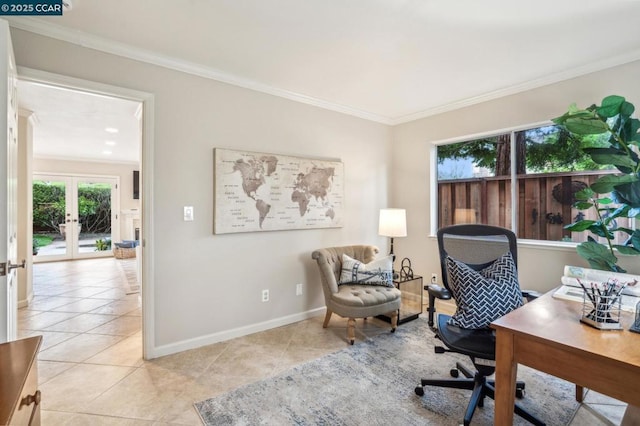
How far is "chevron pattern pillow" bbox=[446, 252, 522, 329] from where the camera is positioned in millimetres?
1760

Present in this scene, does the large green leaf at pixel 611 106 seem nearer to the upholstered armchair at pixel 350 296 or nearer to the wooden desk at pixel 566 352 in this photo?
the wooden desk at pixel 566 352

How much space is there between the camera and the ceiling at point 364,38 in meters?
1.88

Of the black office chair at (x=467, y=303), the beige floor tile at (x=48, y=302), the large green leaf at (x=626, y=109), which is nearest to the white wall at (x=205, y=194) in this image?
the black office chair at (x=467, y=303)

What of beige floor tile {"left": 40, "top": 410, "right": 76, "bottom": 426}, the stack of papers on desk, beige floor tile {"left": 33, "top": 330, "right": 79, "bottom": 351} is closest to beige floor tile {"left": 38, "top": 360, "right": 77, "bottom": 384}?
beige floor tile {"left": 33, "top": 330, "right": 79, "bottom": 351}

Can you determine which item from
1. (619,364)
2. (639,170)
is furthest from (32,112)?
(639,170)

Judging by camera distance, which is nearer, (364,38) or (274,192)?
(364,38)

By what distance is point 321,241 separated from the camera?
11.5ft

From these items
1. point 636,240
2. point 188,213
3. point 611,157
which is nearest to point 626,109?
point 611,157

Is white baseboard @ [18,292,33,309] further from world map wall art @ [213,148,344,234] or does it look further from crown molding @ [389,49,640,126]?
crown molding @ [389,49,640,126]

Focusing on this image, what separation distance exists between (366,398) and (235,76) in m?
2.86

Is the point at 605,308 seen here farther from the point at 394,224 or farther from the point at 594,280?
the point at 394,224

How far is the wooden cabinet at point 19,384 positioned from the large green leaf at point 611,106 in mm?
3305

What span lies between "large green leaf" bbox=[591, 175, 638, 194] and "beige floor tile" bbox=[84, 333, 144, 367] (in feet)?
12.3

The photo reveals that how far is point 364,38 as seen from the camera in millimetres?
2199
